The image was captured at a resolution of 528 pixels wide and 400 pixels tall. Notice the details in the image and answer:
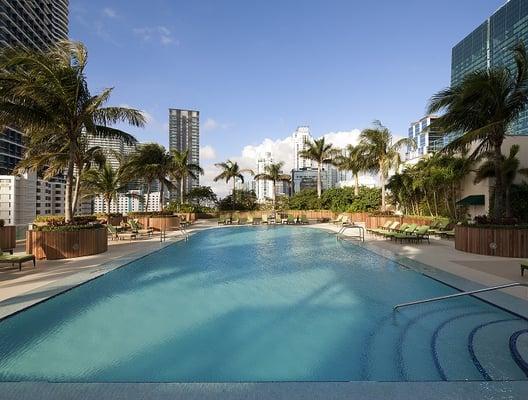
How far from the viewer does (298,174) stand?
264 ft

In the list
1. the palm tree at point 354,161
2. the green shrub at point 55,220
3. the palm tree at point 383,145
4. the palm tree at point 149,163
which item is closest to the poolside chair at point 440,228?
the palm tree at point 383,145

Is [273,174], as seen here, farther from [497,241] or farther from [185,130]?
[497,241]

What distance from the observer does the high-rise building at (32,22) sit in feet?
234

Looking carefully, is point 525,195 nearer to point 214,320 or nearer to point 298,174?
point 214,320

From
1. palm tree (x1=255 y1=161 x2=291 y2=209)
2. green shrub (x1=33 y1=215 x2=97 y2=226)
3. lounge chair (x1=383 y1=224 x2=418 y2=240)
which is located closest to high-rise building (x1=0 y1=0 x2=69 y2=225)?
palm tree (x1=255 y1=161 x2=291 y2=209)

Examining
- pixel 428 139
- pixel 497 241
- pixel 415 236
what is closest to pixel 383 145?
pixel 415 236

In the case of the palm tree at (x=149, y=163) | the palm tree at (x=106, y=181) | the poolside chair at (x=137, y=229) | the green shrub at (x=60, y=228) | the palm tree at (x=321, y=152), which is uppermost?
the palm tree at (x=321, y=152)

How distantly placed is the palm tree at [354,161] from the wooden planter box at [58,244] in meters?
19.7

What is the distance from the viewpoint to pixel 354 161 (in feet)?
95.8

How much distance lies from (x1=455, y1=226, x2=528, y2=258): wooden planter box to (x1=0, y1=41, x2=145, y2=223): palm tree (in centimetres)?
1352

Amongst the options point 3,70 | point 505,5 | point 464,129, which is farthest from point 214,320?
point 505,5

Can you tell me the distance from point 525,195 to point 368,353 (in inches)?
747

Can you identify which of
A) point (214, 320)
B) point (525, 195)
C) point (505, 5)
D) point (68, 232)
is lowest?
point (214, 320)

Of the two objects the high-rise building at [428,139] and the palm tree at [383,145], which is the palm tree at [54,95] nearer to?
the high-rise building at [428,139]
